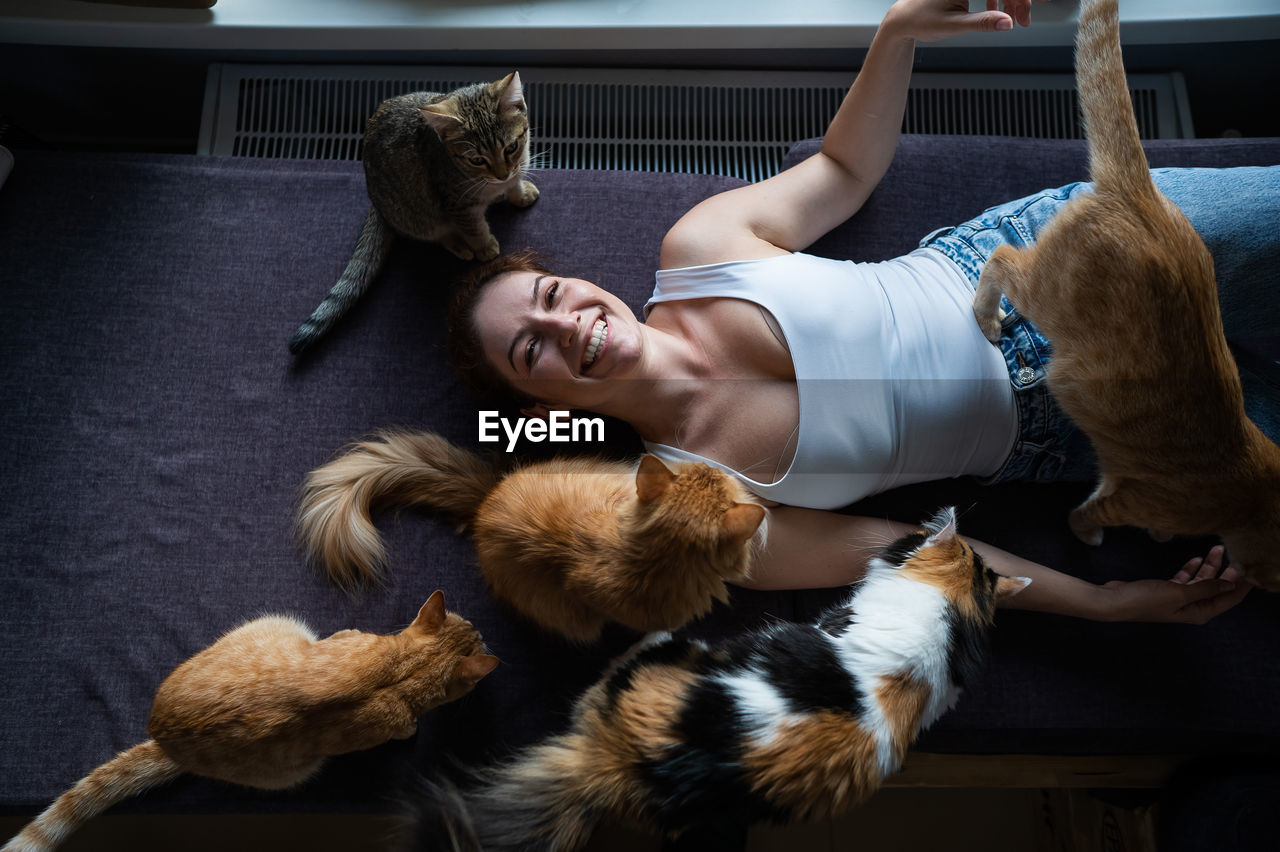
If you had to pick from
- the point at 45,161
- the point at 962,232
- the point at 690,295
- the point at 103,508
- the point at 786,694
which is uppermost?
the point at 45,161

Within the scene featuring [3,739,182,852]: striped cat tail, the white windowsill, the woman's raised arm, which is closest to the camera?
[3,739,182,852]: striped cat tail

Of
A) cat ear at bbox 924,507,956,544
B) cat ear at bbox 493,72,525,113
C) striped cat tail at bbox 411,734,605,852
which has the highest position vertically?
cat ear at bbox 493,72,525,113

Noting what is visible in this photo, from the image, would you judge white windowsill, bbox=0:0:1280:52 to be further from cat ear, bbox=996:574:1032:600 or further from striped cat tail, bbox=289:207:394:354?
cat ear, bbox=996:574:1032:600

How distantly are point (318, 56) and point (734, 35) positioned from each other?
3.07 feet

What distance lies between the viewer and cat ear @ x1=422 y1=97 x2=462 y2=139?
126 cm

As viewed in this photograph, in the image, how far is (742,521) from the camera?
1088mm

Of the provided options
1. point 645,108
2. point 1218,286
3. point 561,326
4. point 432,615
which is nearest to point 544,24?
point 645,108

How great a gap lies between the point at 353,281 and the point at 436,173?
28 cm

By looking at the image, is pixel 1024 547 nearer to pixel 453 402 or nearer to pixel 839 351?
pixel 839 351

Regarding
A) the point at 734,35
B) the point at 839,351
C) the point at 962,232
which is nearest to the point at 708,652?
the point at 839,351

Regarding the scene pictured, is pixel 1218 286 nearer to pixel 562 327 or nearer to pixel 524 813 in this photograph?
pixel 562 327

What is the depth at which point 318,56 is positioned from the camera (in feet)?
5.38

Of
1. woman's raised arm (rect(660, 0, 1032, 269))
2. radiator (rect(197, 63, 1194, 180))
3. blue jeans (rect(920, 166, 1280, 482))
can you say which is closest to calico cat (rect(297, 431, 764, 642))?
woman's raised arm (rect(660, 0, 1032, 269))

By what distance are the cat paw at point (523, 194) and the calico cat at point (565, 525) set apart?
0.53 m
